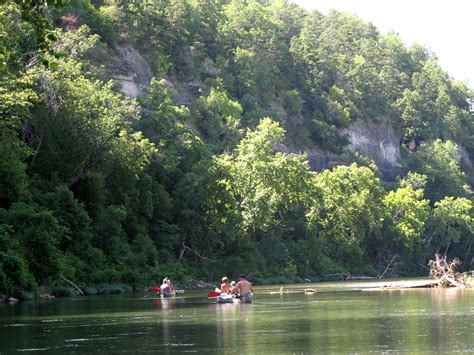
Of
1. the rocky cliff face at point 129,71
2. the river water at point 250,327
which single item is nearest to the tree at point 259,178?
the rocky cliff face at point 129,71

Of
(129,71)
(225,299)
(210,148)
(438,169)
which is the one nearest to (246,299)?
(225,299)

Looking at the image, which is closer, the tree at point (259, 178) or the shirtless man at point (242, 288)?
the shirtless man at point (242, 288)

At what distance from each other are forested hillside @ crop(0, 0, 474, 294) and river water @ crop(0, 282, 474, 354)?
24.5ft

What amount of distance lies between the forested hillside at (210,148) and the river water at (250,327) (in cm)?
746

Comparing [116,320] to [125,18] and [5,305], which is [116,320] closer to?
[5,305]

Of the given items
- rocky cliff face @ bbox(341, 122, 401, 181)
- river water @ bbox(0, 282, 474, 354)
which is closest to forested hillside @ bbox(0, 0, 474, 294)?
rocky cliff face @ bbox(341, 122, 401, 181)

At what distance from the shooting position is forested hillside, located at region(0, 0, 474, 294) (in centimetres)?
5991

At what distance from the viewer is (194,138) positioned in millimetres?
86500

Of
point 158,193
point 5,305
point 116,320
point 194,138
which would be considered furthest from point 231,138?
point 116,320

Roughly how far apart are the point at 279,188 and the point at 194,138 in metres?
8.77

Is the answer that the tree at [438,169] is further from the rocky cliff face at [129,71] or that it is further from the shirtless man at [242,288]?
the shirtless man at [242,288]

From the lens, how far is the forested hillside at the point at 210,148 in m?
59.9

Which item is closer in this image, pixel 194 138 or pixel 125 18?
pixel 194 138

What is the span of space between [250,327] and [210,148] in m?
67.8
